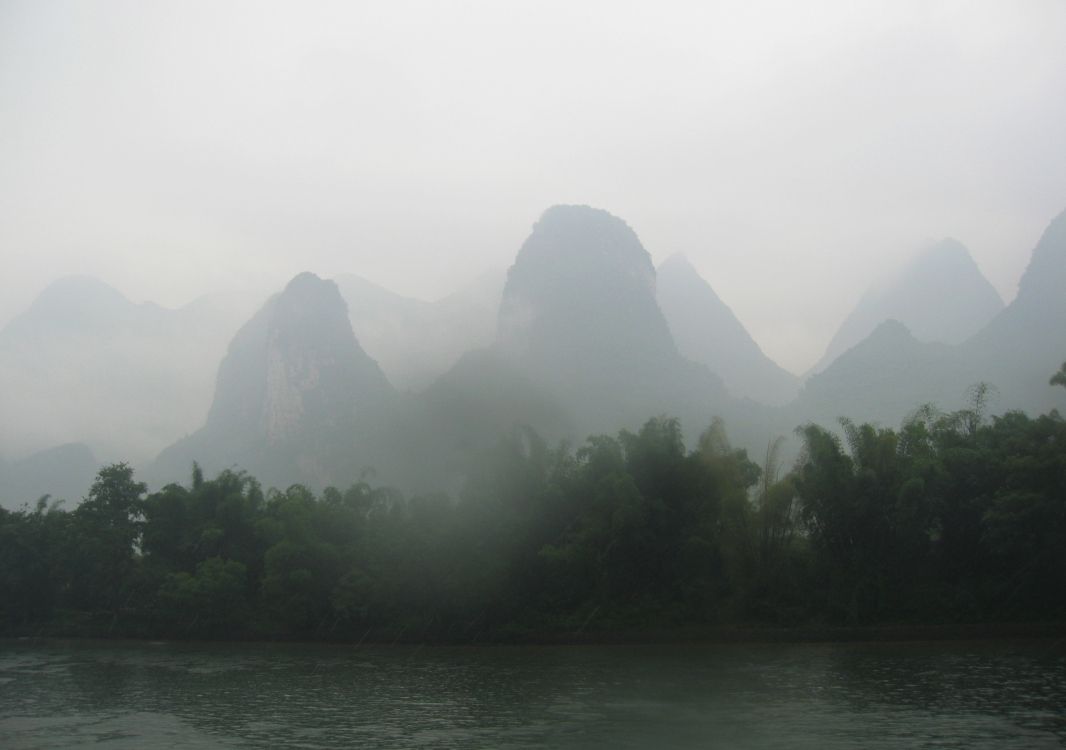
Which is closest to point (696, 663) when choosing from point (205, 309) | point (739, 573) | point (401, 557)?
point (739, 573)

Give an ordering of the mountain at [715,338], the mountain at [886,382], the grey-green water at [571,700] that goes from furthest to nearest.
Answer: the mountain at [715,338] < the mountain at [886,382] < the grey-green water at [571,700]

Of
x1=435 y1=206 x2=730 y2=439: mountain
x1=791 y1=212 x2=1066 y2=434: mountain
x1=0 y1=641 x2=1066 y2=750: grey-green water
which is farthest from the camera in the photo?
x1=435 y1=206 x2=730 y2=439: mountain

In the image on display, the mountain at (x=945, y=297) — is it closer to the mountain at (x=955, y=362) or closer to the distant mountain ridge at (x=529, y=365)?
the distant mountain ridge at (x=529, y=365)

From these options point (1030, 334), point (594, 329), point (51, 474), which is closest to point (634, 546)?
point (1030, 334)

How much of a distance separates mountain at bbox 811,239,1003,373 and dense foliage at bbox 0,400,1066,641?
5632 cm

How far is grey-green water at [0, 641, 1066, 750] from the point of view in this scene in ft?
36.9

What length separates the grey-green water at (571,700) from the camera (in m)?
11.2

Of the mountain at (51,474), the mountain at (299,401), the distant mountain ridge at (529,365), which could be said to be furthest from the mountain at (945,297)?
the mountain at (51,474)

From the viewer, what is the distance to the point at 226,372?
84.9 meters

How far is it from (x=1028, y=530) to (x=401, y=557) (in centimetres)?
1780

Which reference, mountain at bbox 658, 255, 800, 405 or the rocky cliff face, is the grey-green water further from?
mountain at bbox 658, 255, 800, 405

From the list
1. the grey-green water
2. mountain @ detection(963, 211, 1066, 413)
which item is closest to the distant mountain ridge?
mountain @ detection(963, 211, 1066, 413)

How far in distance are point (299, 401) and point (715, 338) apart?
43.5m

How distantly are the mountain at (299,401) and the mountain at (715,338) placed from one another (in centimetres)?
3295
